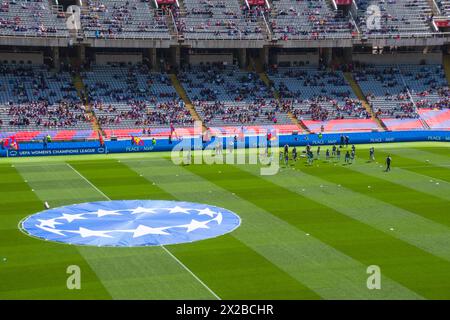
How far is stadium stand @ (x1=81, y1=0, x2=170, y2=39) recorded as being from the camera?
260ft

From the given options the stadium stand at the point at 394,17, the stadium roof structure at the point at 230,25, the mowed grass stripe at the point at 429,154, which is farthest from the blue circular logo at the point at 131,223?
the stadium stand at the point at 394,17

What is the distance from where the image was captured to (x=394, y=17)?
3548 inches

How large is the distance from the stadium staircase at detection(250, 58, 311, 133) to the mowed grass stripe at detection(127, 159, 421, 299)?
25181 mm

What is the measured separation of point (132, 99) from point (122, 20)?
10.8 metres

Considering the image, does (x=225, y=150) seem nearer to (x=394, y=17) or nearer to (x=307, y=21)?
(x=307, y=21)

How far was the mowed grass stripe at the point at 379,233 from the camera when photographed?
27719 millimetres

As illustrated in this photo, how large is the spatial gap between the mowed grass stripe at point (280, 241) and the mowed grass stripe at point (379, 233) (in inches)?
34.9

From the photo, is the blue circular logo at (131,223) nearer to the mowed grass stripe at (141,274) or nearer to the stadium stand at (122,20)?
the mowed grass stripe at (141,274)

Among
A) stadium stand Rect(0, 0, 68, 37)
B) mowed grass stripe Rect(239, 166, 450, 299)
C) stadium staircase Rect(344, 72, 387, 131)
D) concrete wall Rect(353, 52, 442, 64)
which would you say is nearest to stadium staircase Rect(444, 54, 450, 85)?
concrete wall Rect(353, 52, 442, 64)

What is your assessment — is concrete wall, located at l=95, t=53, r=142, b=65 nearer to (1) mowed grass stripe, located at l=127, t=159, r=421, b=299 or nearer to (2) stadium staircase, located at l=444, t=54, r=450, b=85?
(1) mowed grass stripe, located at l=127, t=159, r=421, b=299

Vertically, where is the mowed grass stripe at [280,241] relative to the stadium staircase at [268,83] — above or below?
below

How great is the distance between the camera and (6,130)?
222 ft
